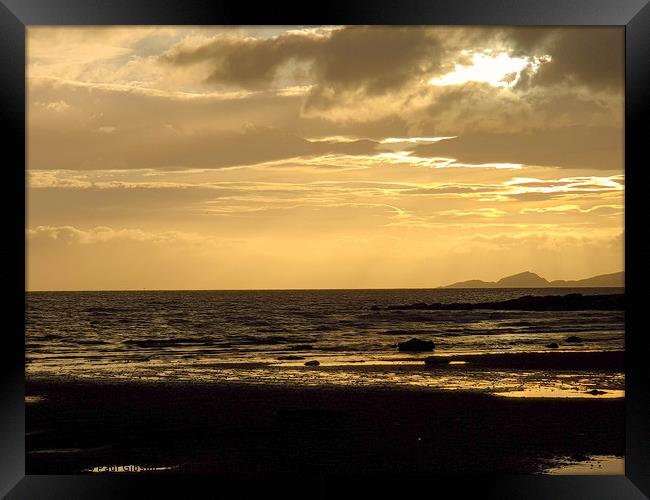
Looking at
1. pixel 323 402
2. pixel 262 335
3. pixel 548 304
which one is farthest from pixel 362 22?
pixel 548 304

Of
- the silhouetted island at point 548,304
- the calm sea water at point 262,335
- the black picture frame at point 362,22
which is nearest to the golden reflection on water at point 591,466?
the black picture frame at point 362,22

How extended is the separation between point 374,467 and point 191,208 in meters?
12.0

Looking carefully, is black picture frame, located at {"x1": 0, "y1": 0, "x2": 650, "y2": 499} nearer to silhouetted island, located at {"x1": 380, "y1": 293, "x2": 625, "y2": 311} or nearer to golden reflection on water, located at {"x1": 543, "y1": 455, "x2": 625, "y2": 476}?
golden reflection on water, located at {"x1": 543, "y1": 455, "x2": 625, "y2": 476}

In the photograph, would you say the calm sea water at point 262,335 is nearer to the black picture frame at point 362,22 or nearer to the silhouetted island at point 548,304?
the silhouetted island at point 548,304

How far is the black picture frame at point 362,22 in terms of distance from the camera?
3475 mm

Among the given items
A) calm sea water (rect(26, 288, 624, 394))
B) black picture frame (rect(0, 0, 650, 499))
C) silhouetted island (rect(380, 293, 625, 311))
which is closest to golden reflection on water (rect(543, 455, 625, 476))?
black picture frame (rect(0, 0, 650, 499))

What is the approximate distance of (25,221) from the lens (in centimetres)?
361

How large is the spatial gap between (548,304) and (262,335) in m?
9.66

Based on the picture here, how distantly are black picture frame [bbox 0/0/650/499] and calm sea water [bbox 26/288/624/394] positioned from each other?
588 centimetres

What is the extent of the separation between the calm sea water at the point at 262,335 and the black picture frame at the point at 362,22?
5880 millimetres

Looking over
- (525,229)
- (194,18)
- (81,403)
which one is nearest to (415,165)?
(525,229)

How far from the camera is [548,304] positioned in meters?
23.2

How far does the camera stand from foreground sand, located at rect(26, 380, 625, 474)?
18.5 feet

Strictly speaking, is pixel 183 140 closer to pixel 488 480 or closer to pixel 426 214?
pixel 426 214
